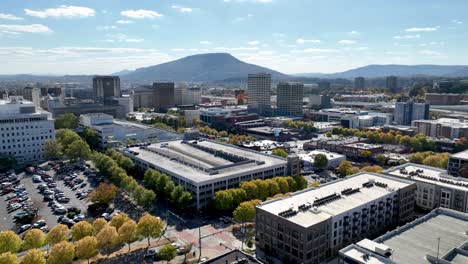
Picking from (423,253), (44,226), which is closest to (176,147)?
(44,226)

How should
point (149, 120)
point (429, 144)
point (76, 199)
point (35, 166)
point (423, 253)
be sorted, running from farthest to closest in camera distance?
point (149, 120) → point (429, 144) → point (35, 166) → point (76, 199) → point (423, 253)

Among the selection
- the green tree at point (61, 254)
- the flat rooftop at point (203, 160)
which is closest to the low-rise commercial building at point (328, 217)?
the flat rooftop at point (203, 160)

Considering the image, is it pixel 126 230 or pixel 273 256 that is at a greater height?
pixel 126 230

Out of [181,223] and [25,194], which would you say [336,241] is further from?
[25,194]

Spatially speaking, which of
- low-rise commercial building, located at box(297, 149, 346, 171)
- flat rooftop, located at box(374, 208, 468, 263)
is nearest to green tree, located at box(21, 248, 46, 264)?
flat rooftop, located at box(374, 208, 468, 263)

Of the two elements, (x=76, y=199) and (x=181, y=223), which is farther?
(x=76, y=199)

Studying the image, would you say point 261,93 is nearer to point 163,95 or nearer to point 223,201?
point 163,95
